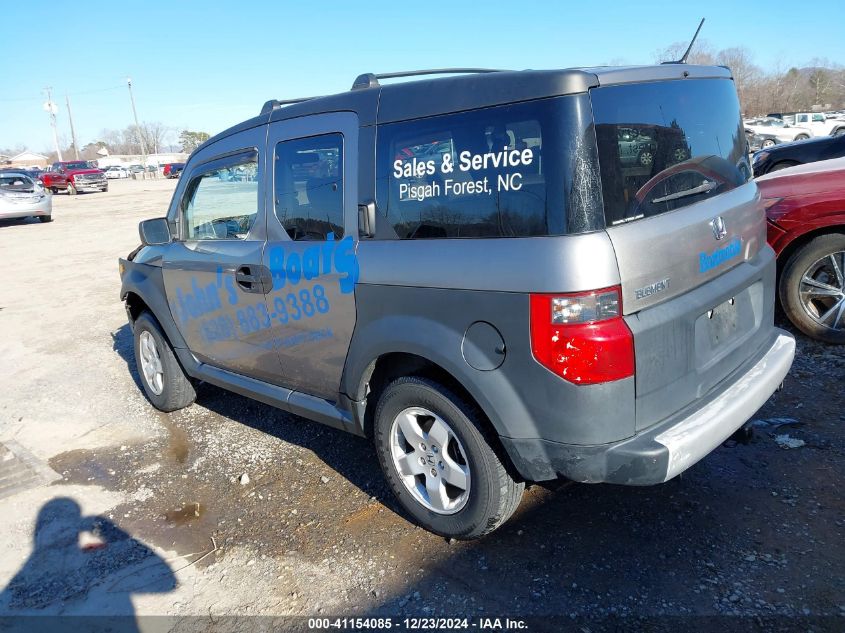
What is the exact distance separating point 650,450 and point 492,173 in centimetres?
124

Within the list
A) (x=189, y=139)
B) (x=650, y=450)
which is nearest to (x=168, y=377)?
(x=650, y=450)

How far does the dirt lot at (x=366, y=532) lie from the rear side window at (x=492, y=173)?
4.94 ft

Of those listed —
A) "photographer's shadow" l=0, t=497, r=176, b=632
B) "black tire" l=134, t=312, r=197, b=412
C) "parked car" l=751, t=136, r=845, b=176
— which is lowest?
"photographer's shadow" l=0, t=497, r=176, b=632

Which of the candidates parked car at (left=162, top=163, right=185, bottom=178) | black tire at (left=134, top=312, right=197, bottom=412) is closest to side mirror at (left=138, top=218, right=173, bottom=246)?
black tire at (left=134, top=312, right=197, bottom=412)

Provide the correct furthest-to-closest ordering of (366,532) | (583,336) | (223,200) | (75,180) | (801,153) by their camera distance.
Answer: (75,180) → (801,153) → (223,200) → (366,532) → (583,336)

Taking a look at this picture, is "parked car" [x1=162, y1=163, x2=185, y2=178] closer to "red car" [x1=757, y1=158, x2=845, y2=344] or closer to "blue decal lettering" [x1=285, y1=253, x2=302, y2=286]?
"red car" [x1=757, y1=158, x2=845, y2=344]

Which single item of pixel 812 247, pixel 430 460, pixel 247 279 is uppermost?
pixel 247 279

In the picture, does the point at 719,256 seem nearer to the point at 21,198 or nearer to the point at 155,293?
the point at 155,293

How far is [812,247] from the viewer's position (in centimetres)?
488

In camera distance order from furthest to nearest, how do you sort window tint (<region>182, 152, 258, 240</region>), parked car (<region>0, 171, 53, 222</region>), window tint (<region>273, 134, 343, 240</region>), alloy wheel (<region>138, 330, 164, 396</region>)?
1. parked car (<region>0, 171, 53, 222</region>)
2. alloy wheel (<region>138, 330, 164, 396</region>)
3. window tint (<region>182, 152, 258, 240</region>)
4. window tint (<region>273, 134, 343, 240</region>)

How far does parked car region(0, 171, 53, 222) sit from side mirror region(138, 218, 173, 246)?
18544mm

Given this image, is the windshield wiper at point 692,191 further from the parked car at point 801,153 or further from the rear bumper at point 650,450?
the parked car at point 801,153

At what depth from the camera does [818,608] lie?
2.49 metres

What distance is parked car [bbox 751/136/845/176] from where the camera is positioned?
8.93 m
